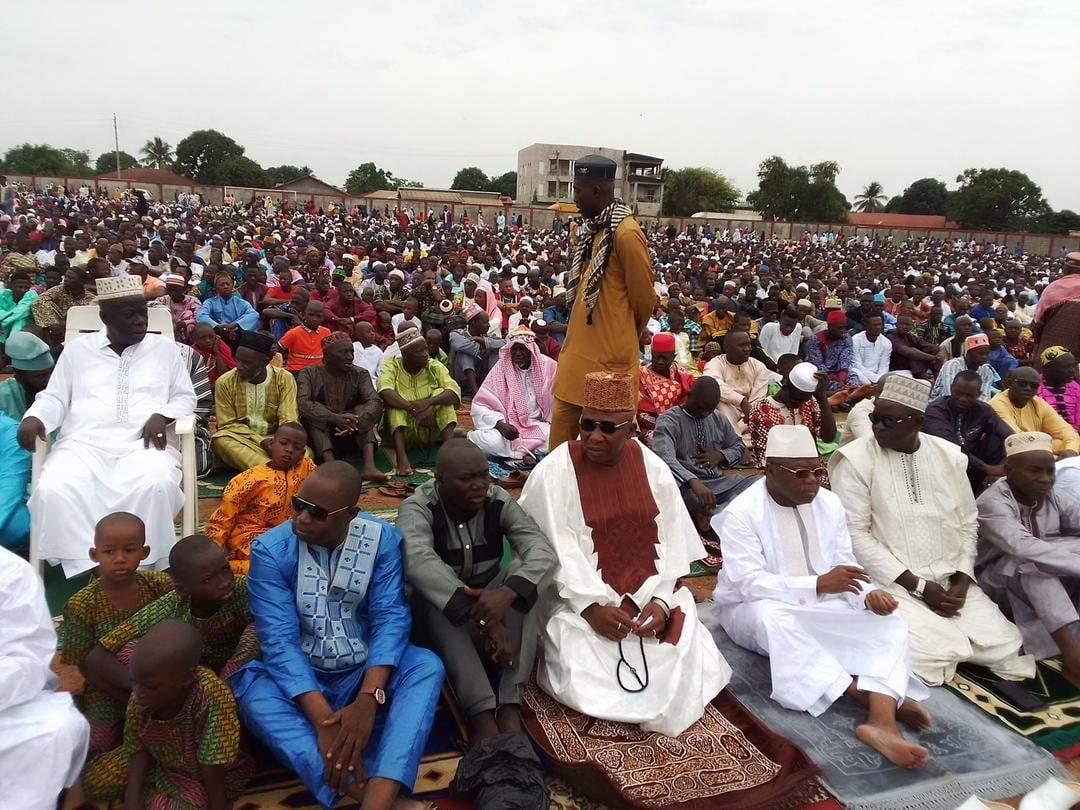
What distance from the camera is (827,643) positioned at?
329 centimetres

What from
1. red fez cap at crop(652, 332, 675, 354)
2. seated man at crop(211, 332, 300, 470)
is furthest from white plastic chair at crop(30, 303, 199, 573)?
red fez cap at crop(652, 332, 675, 354)

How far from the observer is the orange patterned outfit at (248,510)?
3.76 metres

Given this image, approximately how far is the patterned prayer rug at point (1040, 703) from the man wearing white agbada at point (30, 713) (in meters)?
3.59

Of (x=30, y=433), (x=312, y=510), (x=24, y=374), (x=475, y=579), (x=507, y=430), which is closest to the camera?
(x=312, y=510)

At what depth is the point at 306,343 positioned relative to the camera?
677 cm

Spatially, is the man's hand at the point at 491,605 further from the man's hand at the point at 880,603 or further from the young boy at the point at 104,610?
the man's hand at the point at 880,603

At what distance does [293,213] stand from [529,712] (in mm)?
31535

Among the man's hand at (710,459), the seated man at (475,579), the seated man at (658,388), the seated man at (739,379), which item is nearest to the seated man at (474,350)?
the seated man at (658,388)

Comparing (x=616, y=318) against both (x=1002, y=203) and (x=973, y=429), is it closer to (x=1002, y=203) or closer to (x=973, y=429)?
(x=973, y=429)

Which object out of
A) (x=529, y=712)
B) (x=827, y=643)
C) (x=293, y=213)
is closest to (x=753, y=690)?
(x=827, y=643)

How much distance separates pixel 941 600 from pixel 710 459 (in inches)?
76.4

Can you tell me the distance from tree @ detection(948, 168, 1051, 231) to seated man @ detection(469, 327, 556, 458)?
60.0m

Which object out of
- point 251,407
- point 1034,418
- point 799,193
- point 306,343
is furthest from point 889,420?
point 799,193

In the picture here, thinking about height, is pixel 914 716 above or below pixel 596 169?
below
